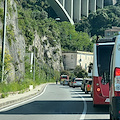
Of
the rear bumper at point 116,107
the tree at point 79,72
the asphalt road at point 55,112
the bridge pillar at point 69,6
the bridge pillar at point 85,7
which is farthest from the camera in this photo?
the bridge pillar at point 85,7

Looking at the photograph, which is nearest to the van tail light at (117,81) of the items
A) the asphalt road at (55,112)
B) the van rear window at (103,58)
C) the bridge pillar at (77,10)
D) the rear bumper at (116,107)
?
the rear bumper at (116,107)

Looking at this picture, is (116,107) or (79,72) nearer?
(116,107)

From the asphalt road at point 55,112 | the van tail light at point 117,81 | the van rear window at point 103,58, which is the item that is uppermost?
the van rear window at point 103,58

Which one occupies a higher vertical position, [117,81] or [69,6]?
[69,6]

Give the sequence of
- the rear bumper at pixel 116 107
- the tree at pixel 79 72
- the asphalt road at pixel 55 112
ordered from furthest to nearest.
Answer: the tree at pixel 79 72
the asphalt road at pixel 55 112
the rear bumper at pixel 116 107

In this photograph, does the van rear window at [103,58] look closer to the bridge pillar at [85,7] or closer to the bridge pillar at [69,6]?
the bridge pillar at [69,6]

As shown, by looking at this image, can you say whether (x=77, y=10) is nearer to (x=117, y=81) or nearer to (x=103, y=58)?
(x=103, y=58)

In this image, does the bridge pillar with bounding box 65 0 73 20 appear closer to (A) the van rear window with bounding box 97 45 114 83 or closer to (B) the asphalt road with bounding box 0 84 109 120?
(B) the asphalt road with bounding box 0 84 109 120

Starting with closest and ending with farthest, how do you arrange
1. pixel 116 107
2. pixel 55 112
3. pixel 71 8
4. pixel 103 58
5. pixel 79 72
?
pixel 116 107, pixel 55 112, pixel 103 58, pixel 79 72, pixel 71 8

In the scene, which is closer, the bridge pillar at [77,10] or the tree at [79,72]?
the tree at [79,72]

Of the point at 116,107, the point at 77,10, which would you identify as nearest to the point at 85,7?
the point at 77,10

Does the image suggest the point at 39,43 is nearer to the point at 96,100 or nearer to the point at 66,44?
the point at 66,44

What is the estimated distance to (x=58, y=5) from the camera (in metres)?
163

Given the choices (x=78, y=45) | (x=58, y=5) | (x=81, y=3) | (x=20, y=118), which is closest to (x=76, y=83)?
(x=20, y=118)
